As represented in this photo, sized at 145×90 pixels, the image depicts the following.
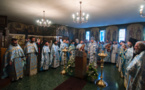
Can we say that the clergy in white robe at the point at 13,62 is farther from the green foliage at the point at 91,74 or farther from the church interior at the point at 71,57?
the green foliage at the point at 91,74

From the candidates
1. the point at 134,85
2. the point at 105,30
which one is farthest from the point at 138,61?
the point at 105,30

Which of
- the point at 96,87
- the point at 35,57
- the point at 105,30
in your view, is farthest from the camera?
the point at 105,30

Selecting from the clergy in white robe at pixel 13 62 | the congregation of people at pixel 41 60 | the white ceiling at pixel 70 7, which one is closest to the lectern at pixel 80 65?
the congregation of people at pixel 41 60

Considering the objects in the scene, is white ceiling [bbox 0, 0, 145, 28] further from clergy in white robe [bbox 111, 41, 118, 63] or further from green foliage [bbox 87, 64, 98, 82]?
clergy in white robe [bbox 111, 41, 118, 63]

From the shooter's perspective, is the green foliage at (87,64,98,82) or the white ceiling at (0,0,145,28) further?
the green foliage at (87,64,98,82)

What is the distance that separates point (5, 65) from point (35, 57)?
4.64 ft

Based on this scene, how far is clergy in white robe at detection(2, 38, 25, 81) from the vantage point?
3.49 m

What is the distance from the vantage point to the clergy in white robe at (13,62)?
349 cm

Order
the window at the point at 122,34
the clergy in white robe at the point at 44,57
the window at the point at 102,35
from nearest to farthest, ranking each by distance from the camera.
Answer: the clergy in white robe at the point at 44,57, the window at the point at 122,34, the window at the point at 102,35

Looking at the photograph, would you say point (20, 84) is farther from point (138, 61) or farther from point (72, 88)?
point (138, 61)

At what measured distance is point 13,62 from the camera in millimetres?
3629

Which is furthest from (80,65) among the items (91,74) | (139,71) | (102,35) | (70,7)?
(102,35)

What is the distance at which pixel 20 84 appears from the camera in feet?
11.2

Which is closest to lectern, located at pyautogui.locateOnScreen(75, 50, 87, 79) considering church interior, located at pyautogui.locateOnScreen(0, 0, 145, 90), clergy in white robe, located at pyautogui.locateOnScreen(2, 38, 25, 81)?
church interior, located at pyautogui.locateOnScreen(0, 0, 145, 90)
